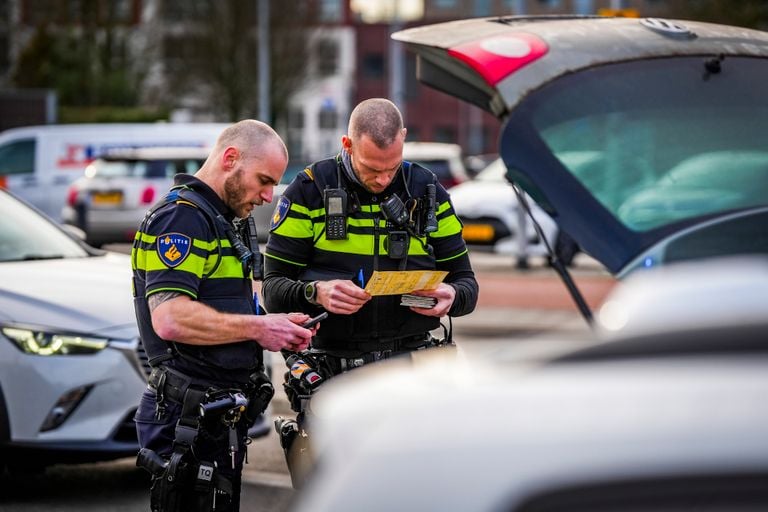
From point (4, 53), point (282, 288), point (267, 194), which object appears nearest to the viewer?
point (267, 194)

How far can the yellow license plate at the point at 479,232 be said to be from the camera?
1898 centimetres

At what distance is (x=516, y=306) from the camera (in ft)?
45.7

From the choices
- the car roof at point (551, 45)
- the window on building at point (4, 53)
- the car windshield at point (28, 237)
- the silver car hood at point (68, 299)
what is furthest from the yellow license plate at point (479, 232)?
the window on building at point (4, 53)

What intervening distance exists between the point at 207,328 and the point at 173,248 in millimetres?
236

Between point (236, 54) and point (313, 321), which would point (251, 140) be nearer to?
point (313, 321)

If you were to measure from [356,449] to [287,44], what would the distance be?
5289cm

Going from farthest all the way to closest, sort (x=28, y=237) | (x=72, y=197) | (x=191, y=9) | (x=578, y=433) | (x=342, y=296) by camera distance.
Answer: (x=191, y=9) → (x=72, y=197) → (x=28, y=237) → (x=342, y=296) → (x=578, y=433)

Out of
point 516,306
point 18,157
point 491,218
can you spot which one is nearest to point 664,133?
point 516,306

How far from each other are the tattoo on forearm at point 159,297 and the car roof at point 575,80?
4.18 ft

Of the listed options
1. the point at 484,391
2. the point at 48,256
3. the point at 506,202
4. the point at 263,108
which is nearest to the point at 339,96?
the point at 263,108

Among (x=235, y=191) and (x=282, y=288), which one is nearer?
(x=235, y=191)

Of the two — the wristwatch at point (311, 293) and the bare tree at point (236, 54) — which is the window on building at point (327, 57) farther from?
the wristwatch at point (311, 293)

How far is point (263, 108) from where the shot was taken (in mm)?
33094

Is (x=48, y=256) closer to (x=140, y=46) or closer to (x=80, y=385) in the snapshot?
(x=80, y=385)
